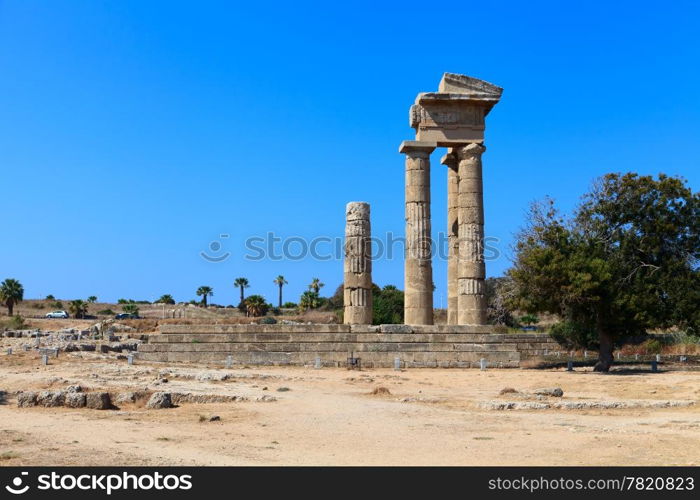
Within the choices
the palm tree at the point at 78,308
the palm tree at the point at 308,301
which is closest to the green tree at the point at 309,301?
the palm tree at the point at 308,301

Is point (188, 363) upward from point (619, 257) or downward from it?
downward

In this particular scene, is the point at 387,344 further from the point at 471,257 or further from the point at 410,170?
the point at 410,170

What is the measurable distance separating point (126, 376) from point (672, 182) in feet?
66.6

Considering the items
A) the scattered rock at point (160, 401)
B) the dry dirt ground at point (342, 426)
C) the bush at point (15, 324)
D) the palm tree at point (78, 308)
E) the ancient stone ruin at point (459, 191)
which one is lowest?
the dry dirt ground at point (342, 426)

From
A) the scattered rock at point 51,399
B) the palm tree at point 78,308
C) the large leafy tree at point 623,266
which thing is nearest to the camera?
the scattered rock at point 51,399

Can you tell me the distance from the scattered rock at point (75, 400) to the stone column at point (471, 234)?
18.0m

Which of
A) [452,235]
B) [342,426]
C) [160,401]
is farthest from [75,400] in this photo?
[452,235]

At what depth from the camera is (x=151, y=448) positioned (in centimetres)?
995

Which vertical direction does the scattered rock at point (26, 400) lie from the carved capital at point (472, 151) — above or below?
below

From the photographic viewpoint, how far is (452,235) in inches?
1260

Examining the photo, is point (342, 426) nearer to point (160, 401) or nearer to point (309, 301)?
point (160, 401)

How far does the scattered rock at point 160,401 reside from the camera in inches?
563

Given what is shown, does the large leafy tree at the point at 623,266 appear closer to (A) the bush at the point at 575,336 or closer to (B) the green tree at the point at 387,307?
(A) the bush at the point at 575,336
